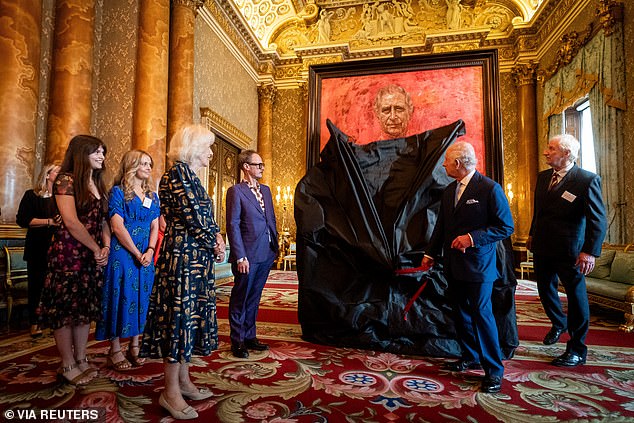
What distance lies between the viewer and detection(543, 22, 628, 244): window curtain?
5.97 meters

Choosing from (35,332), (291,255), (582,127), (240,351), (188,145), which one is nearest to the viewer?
(188,145)

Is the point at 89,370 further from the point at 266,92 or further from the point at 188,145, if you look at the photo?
the point at 266,92

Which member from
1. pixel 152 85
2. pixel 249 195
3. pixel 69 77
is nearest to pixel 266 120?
pixel 152 85

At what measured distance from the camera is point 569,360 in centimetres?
259

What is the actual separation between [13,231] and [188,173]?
3435mm

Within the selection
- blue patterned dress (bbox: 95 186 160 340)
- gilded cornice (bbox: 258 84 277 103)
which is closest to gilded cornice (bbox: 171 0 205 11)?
gilded cornice (bbox: 258 84 277 103)

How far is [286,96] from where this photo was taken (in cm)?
1103

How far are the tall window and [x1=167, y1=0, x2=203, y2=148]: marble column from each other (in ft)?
25.6

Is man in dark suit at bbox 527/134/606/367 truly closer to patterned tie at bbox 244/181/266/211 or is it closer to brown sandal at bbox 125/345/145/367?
patterned tie at bbox 244/181/266/211

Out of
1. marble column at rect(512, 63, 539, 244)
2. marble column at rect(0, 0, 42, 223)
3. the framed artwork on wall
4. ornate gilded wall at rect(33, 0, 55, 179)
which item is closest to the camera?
marble column at rect(0, 0, 42, 223)

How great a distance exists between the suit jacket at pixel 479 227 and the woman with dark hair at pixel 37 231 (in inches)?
133

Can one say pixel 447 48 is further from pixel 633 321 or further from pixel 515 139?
pixel 633 321

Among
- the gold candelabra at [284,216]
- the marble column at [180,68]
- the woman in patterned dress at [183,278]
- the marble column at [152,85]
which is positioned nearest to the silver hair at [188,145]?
the woman in patterned dress at [183,278]

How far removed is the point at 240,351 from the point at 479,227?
6.23 feet
